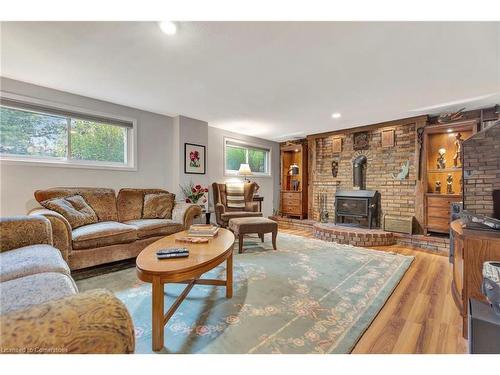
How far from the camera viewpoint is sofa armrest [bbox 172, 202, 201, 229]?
3.19 m

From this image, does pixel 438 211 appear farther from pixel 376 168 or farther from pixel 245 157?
pixel 245 157

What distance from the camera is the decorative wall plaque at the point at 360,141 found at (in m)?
4.70

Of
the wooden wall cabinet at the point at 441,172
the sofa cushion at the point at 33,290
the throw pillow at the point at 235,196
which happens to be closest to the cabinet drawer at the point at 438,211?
the wooden wall cabinet at the point at 441,172

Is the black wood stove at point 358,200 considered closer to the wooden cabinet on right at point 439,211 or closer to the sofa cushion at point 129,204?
the wooden cabinet on right at point 439,211

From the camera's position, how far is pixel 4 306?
0.93 m

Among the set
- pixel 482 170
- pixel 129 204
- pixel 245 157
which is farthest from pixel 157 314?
pixel 245 157

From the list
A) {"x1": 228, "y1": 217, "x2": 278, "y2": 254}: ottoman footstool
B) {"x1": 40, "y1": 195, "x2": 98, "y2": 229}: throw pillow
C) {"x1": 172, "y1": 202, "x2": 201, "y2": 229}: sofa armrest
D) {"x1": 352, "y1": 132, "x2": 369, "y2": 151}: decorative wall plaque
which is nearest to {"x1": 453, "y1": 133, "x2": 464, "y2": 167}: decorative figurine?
{"x1": 352, "y1": 132, "x2": 369, "y2": 151}: decorative wall plaque

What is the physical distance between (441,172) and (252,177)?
3641 mm

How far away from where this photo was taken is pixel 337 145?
16.7 feet

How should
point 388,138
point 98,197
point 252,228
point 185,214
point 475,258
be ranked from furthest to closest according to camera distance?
point 388,138, point 252,228, point 185,214, point 98,197, point 475,258

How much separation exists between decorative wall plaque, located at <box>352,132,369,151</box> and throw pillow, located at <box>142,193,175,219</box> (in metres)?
3.86

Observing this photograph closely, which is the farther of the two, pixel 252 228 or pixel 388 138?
pixel 388 138

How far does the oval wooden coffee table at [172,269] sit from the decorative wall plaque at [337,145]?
13.0 ft

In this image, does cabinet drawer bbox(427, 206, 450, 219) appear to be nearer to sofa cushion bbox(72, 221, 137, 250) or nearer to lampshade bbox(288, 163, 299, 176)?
lampshade bbox(288, 163, 299, 176)
